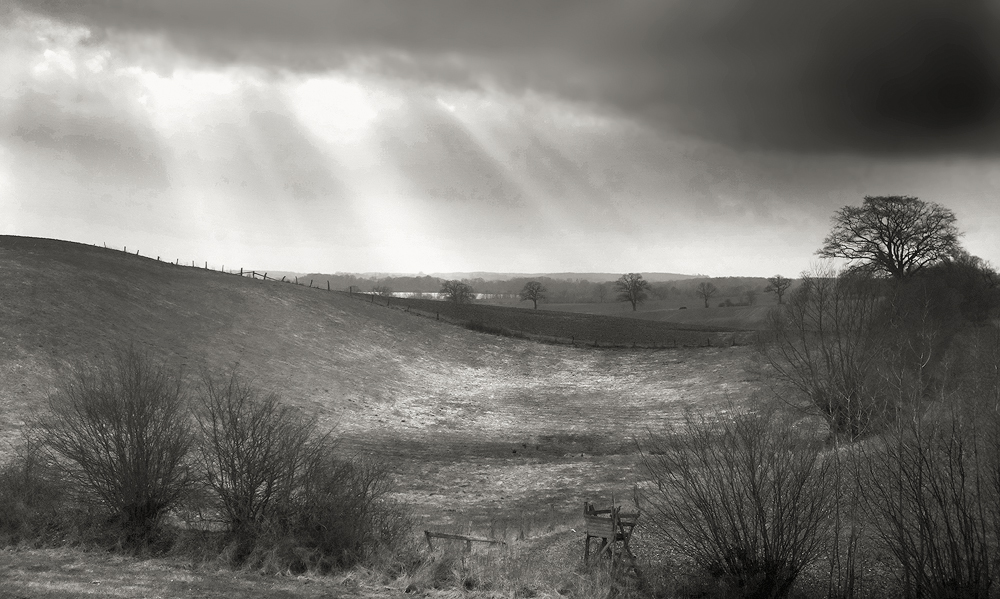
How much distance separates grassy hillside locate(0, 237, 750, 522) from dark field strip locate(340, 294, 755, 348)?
452 centimetres

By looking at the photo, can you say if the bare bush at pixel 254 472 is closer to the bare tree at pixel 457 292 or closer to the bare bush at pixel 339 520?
the bare bush at pixel 339 520

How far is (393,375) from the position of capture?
51844 mm

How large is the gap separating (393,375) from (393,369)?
1465 millimetres

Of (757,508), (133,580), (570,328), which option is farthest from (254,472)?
(570,328)

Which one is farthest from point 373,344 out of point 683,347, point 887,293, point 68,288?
point 887,293

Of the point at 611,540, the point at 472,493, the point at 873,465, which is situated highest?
the point at 873,465

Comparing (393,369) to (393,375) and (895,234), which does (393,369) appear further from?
(895,234)

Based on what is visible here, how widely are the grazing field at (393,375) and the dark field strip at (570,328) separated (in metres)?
4.23

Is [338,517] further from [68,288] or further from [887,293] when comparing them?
[68,288]

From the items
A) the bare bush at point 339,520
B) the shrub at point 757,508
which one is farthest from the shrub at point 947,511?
the bare bush at point 339,520

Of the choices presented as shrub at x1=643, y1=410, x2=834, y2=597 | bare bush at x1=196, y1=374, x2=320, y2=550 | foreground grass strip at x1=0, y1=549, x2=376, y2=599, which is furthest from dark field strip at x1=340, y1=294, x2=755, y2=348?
foreground grass strip at x1=0, y1=549, x2=376, y2=599

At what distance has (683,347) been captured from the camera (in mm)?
65125

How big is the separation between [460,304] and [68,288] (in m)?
52.4

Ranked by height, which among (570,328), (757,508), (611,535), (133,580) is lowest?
(133,580)
